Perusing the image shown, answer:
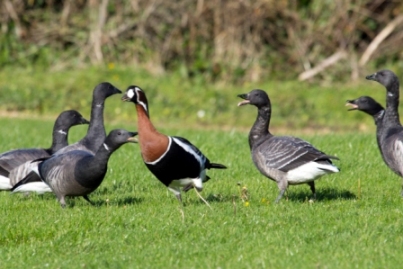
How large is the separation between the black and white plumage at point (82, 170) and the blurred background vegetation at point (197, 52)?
9811 millimetres

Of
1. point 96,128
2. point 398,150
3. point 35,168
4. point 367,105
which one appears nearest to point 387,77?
point 367,105

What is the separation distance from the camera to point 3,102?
19.8 meters

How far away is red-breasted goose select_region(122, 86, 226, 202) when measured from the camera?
8297 mm

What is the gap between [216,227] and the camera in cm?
758

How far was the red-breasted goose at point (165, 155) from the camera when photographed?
830 centimetres

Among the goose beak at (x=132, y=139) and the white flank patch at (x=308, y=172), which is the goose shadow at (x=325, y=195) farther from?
the goose beak at (x=132, y=139)

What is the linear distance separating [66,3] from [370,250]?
17.2 meters

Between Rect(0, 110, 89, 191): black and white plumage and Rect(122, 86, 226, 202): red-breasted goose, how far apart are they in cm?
154

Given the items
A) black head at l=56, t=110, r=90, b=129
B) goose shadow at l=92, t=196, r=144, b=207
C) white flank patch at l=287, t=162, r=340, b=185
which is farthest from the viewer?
black head at l=56, t=110, r=90, b=129

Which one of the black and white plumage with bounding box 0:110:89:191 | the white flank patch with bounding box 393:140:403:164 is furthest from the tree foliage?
the white flank patch with bounding box 393:140:403:164

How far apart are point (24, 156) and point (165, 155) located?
2.50 meters

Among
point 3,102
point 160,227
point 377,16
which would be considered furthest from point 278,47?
point 160,227

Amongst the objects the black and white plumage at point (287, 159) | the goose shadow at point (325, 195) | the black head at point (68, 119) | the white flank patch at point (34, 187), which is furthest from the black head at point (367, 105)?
the white flank patch at point (34, 187)

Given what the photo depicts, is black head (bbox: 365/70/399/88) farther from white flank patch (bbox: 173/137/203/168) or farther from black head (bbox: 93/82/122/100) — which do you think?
black head (bbox: 93/82/122/100)
